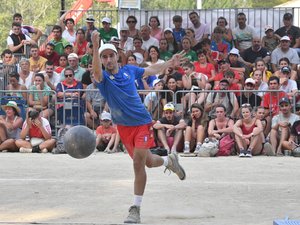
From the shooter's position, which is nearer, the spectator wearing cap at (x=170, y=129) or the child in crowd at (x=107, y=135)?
the spectator wearing cap at (x=170, y=129)

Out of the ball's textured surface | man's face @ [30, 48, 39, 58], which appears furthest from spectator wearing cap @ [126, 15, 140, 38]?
the ball's textured surface

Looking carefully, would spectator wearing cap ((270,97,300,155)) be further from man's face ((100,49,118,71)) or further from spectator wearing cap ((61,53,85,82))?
man's face ((100,49,118,71))

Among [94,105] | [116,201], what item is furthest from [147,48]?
[116,201]

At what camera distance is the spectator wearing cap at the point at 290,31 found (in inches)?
788

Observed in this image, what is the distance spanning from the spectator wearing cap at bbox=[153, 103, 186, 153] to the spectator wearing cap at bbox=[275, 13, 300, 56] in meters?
4.85

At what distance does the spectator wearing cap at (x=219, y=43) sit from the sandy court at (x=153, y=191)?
15.9 ft

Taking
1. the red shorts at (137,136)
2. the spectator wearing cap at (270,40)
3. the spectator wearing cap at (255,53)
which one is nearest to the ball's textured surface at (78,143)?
the red shorts at (137,136)

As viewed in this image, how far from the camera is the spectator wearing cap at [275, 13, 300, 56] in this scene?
2002 cm

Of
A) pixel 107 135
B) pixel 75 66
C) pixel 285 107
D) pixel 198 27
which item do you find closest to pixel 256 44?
pixel 198 27

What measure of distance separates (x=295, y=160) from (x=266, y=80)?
294 cm

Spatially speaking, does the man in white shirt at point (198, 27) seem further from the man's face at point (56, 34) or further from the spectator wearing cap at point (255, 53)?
the man's face at point (56, 34)

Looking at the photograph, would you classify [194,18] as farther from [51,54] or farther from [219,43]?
[51,54]

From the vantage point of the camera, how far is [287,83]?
56.4 feet

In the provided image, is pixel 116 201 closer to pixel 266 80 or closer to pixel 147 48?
pixel 266 80
